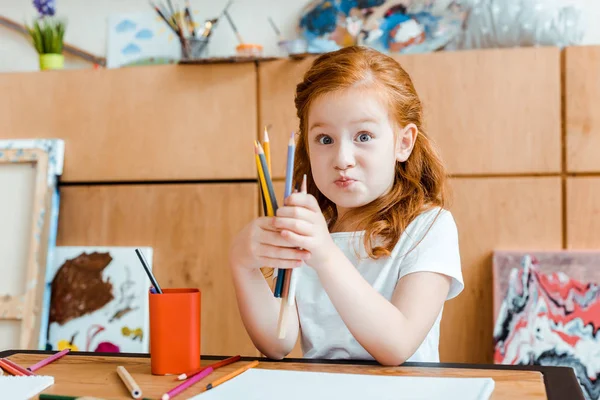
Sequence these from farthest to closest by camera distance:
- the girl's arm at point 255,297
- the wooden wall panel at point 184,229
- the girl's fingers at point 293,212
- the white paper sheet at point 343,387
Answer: the wooden wall panel at point 184,229, the girl's arm at point 255,297, the girl's fingers at point 293,212, the white paper sheet at point 343,387

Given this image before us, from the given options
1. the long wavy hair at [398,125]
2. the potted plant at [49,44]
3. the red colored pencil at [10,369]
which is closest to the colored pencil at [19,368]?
the red colored pencil at [10,369]

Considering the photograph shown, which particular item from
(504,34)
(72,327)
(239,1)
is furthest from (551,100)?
(72,327)

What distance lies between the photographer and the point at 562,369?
30.1 inches

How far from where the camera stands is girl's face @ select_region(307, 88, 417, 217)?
98cm

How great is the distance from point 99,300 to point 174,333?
57.6 inches

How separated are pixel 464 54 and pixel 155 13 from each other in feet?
3.85

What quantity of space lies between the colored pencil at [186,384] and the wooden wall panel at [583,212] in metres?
1.44

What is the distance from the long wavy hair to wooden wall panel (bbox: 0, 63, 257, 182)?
919 mm

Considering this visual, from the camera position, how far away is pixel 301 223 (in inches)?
29.8

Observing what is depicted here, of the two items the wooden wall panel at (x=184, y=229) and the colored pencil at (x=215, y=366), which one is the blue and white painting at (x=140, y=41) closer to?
the wooden wall panel at (x=184, y=229)

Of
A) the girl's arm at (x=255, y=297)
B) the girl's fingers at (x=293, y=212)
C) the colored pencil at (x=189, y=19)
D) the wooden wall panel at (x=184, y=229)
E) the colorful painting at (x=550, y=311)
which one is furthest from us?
the colored pencil at (x=189, y=19)

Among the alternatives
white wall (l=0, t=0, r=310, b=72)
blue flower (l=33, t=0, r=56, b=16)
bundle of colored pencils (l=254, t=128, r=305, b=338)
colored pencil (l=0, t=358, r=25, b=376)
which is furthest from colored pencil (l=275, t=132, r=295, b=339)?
blue flower (l=33, t=0, r=56, b=16)

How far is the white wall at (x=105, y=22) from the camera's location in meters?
2.44

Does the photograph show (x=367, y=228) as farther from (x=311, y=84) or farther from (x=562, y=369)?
(x=562, y=369)
